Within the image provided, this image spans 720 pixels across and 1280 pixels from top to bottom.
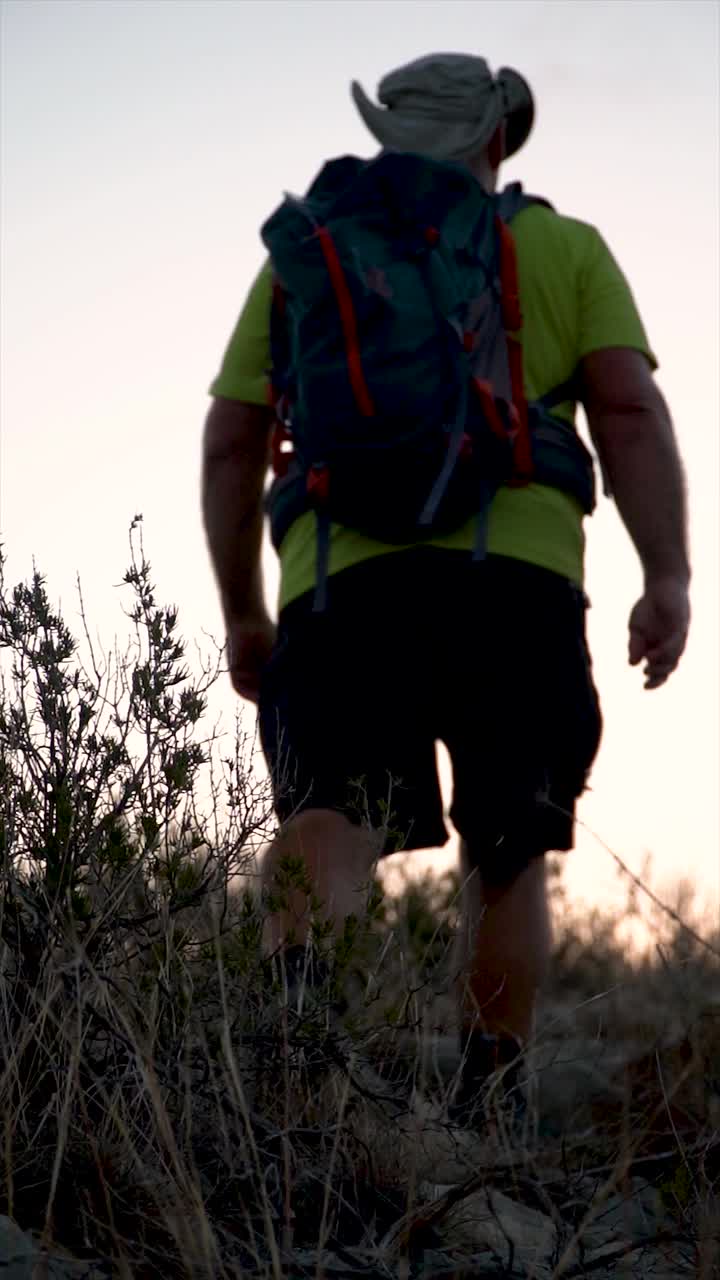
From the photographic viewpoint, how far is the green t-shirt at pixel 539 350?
3.59m

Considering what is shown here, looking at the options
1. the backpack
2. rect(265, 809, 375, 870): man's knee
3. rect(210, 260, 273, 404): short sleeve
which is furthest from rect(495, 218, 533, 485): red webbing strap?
rect(265, 809, 375, 870): man's knee

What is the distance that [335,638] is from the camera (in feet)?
11.7

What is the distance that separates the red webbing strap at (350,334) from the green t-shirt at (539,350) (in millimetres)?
276

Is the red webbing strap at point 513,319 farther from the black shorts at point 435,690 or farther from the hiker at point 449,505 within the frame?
the black shorts at point 435,690

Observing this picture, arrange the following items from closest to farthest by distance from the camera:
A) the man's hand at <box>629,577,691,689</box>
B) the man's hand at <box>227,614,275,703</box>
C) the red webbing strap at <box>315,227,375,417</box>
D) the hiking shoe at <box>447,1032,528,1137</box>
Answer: the hiking shoe at <box>447,1032,528,1137</box> → the red webbing strap at <box>315,227,375,417</box> → the man's hand at <box>629,577,691,689</box> → the man's hand at <box>227,614,275,703</box>

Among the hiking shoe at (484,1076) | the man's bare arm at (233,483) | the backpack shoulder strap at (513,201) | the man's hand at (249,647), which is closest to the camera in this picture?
the hiking shoe at (484,1076)

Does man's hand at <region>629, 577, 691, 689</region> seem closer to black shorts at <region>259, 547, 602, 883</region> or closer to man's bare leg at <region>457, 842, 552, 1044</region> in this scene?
black shorts at <region>259, 547, 602, 883</region>

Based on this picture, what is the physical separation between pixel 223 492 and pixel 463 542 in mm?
627

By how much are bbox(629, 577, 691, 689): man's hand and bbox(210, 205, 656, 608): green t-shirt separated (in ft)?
0.50

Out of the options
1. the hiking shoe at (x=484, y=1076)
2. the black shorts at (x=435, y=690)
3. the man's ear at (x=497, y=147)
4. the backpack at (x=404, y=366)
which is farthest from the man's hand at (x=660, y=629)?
the man's ear at (x=497, y=147)

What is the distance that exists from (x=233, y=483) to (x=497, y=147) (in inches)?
38.0

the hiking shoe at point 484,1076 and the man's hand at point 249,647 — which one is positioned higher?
the man's hand at point 249,647

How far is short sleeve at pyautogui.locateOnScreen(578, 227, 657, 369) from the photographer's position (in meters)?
3.74

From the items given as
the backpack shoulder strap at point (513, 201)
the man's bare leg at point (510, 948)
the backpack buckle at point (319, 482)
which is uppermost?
the backpack shoulder strap at point (513, 201)
